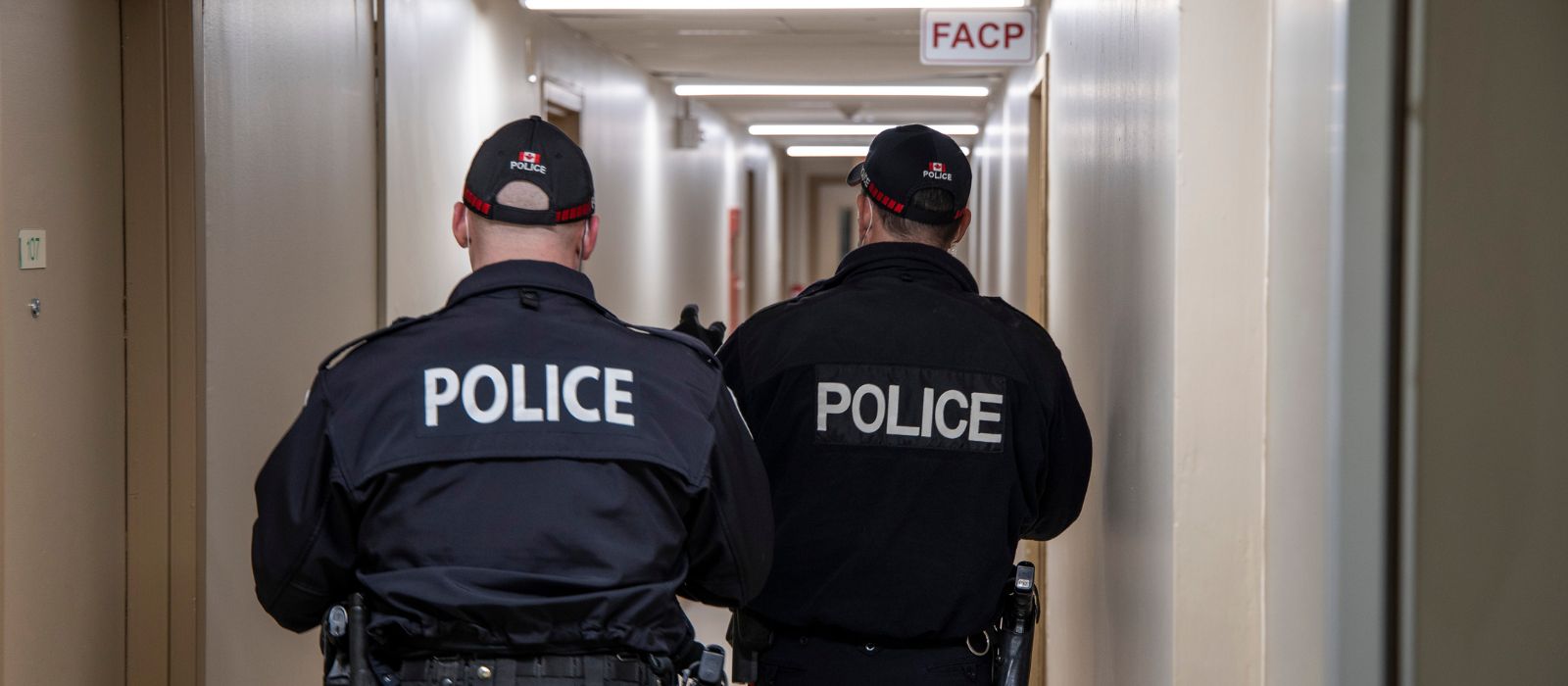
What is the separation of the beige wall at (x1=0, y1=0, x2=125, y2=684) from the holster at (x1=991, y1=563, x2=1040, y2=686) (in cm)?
161

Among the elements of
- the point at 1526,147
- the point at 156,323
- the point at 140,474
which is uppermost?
the point at 1526,147

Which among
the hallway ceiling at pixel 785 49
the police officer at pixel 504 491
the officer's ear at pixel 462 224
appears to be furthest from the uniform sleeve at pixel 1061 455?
the hallway ceiling at pixel 785 49

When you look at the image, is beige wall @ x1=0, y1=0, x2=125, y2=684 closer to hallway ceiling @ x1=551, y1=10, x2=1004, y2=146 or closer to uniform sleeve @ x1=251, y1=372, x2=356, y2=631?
uniform sleeve @ x1=251, y1=372, x2=356, y2=631

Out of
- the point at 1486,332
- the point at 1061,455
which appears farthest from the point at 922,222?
Result: the point at 1486,332

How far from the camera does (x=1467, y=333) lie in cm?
121

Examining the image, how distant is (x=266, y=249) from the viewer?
3.17 m

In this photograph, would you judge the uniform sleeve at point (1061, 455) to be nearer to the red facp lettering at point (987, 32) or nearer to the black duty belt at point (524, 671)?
the black duty belt at point (524, 671)

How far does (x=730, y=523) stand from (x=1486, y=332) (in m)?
0.88

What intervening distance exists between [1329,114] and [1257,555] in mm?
624

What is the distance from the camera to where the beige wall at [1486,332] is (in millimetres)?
1210

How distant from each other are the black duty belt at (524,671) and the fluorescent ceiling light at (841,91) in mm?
6759

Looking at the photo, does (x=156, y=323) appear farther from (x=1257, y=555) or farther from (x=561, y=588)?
(x=1257, y=555)

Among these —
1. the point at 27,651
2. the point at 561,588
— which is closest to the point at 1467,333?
the point at 561,588

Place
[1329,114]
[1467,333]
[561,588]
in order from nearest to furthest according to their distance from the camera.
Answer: [1467,333] < [1329,114] < [561,588]
